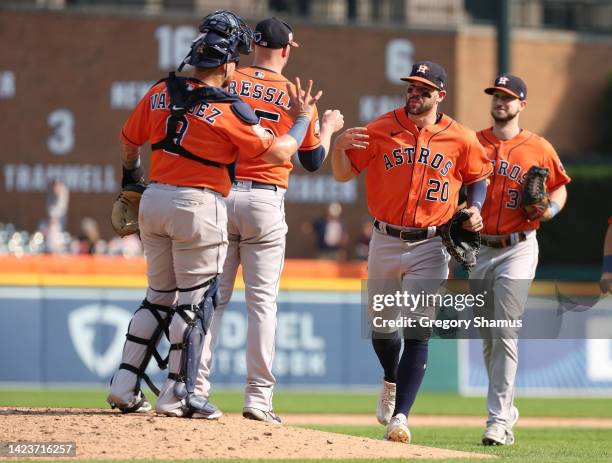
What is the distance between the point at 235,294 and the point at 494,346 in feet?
20.2

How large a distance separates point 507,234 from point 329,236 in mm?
12547

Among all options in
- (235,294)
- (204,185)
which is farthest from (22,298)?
(204,185)

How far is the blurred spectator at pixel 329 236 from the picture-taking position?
69.3ft

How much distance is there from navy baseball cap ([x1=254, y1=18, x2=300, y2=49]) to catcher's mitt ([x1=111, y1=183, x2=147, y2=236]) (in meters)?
1.19

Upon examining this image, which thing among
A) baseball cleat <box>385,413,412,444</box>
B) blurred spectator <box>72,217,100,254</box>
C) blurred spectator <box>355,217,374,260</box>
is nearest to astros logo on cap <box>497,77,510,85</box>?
baseball cleat <box>385,413,412,444</box>

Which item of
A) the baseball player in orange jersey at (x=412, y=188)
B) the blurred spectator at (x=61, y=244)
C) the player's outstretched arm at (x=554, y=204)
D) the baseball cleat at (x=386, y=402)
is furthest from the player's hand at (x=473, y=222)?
the blurred spectator at (x=61, y=244)

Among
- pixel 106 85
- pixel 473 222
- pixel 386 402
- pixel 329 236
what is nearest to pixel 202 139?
pixel 473 222

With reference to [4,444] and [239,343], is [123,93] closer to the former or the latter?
[239,343]

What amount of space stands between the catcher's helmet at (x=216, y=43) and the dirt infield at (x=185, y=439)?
1983 millimetres

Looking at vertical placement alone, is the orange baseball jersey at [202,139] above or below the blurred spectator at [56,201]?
above

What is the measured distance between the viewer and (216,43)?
6.87 metres

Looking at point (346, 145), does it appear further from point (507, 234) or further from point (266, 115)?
point (507, 234)

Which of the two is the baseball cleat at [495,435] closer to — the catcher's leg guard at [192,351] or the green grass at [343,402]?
the catcher's leg guard at [192,351]

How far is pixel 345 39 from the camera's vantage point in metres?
23.1
